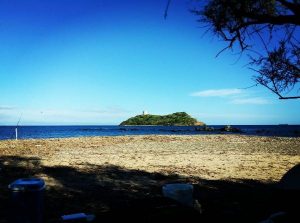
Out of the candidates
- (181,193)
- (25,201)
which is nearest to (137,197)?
(181,193)

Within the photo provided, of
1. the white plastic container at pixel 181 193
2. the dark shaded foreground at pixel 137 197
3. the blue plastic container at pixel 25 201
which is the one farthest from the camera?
the white plastic container at pixel 181 193

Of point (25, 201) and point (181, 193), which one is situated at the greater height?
point (25, 201)

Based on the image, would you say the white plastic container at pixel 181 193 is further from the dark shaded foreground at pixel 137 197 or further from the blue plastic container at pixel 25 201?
the blue plastic container at pixel 25 201

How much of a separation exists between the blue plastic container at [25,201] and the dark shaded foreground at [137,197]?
0.33 metres

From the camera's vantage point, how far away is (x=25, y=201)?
4.77 meters

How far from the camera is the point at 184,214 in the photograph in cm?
489

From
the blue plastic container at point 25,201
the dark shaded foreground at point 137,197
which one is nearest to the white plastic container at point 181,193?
the dark shaded foreground at point 137,197

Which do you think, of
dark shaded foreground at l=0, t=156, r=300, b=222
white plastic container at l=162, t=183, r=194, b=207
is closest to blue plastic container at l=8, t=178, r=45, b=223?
dark shaded foreground at l=0, t=156, r=300, b=222

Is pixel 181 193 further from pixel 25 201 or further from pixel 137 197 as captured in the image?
pixel 25 201

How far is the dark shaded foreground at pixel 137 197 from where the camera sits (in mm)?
5031

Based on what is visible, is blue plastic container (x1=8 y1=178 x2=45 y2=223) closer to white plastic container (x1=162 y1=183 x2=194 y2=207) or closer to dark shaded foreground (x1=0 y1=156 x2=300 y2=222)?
dark shaded foreground (x1=0 y1=156 x2=300 y2=222)

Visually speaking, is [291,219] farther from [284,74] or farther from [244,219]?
[284,74]

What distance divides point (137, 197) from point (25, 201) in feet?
14.7

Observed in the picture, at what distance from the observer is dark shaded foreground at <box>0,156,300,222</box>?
198 inches
